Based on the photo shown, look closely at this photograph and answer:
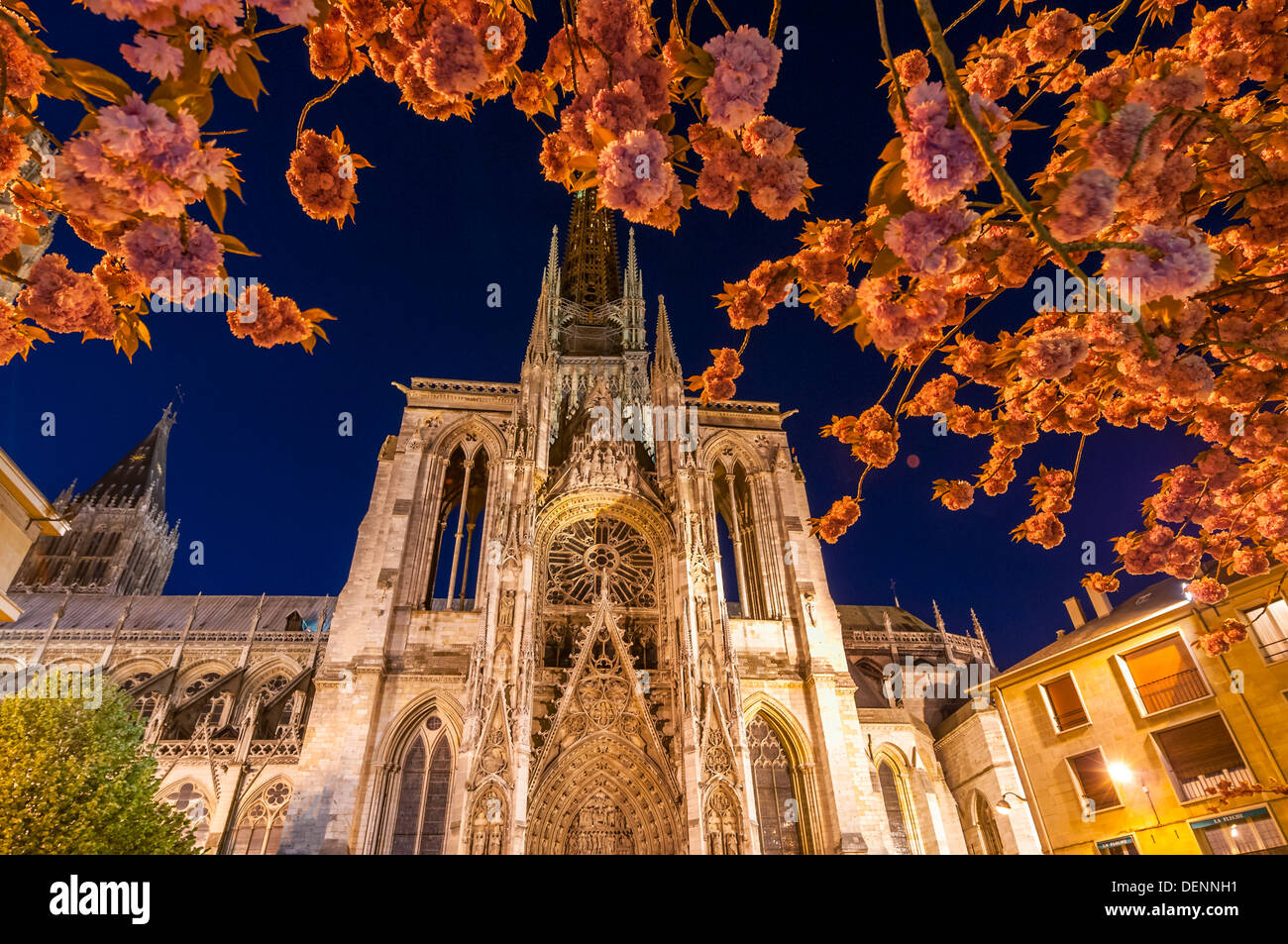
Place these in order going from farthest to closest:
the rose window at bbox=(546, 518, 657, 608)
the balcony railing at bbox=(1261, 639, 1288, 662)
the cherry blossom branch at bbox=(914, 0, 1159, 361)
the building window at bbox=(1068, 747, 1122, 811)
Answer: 1. the rose window at bbox=(546, 518, 657, 608)
2. the building window at bbox=(1068, 747, 1122, 811)
3. the balcony railing at bbox=(1261, 639, 1288, 662)
4. the cherry blossom branch at bbox=(914, 0, 1159, 361)

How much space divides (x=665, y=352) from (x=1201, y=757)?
18.0 m

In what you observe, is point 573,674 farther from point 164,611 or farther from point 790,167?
point 164,611

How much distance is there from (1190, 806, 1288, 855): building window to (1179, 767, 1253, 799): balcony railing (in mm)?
522

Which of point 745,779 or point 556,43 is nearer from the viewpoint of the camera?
point 556,43

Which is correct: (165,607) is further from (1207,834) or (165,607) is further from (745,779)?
(1207,834)

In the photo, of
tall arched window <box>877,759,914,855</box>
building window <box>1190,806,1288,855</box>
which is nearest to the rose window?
tall arched window <box>877,759,914,855</box>

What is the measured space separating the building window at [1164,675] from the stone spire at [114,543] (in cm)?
4603

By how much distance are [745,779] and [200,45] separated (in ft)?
51.5

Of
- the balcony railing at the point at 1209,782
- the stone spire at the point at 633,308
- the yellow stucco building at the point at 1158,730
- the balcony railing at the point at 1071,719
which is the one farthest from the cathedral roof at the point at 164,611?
the balcony railing at the point at 1209,782

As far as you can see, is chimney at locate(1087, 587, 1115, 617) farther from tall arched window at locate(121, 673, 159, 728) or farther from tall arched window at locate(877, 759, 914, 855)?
tall arched window at locate(121, 673, 159, 728)

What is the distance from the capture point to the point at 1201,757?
15.5m

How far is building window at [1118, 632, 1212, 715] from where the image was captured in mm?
16219

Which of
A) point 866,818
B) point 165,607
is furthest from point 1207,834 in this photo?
point 165,607

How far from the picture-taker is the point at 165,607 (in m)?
33.3
